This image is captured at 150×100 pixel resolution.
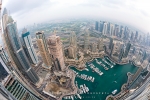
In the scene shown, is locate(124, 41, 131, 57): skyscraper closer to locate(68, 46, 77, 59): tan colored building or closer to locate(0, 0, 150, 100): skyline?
locate(0, 0, 150, 100): skyline

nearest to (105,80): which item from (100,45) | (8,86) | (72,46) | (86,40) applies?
(100,45)

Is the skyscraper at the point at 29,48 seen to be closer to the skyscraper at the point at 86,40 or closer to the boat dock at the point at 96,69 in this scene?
the boat dock at the point at 96,69

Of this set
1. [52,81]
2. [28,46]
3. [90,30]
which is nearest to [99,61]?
[90,30]

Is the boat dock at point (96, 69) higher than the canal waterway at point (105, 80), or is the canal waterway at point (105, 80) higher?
the boat dock at point (96, 69)

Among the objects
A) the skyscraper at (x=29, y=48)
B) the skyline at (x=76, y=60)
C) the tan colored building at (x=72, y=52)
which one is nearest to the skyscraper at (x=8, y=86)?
the skyline at (x=76, y=60)

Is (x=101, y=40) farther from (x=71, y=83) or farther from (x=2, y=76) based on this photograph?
(x=2, y=76)

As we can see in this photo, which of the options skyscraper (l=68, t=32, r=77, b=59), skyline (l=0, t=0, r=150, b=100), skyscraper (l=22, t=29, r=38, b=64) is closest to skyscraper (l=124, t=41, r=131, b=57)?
skyline (l=0, t=0, r=150, b=100)
